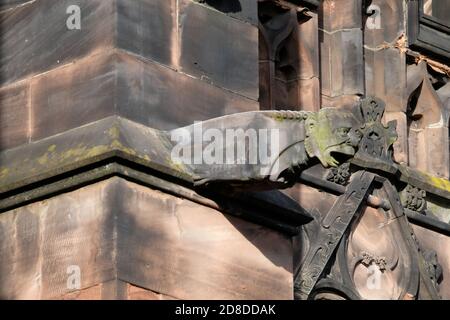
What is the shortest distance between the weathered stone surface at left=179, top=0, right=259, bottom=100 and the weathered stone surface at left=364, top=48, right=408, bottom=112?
1.89 meters

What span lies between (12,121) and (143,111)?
2.82 feet

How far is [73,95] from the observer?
17500mm

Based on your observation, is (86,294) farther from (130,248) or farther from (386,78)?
(386,78)

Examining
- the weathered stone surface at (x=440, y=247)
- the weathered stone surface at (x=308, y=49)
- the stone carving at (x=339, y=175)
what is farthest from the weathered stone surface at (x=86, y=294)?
the weathered stone surface at (x=440, y=247)

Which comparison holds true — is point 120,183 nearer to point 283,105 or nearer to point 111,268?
point 111,268

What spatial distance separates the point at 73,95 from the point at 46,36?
0.50 m

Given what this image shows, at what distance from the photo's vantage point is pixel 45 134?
17.6 m

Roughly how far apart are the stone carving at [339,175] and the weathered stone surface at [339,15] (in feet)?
3.79

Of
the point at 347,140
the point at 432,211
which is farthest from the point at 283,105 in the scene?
the point at 347,140

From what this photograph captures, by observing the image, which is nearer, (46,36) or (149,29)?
(149,29)

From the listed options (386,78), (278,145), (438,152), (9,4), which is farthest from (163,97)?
(438,152)

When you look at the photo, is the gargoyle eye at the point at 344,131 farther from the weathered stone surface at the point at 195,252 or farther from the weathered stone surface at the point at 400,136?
the weathered stone surface at the point at 400,136
